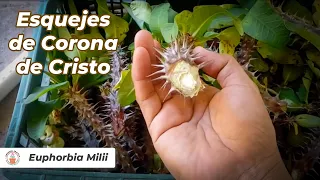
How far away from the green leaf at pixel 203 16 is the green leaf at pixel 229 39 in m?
0.05

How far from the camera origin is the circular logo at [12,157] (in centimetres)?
57

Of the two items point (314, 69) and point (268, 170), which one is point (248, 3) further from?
point (268, 170)

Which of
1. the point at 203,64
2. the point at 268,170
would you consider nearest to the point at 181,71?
the point at 203,64

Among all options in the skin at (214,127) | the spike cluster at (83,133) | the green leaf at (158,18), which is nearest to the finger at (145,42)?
the skin at (214,127)

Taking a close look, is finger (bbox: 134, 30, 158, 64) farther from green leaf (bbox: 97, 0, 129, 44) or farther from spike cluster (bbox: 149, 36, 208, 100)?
green leaf (bbox: 97, 0, 129, 44)

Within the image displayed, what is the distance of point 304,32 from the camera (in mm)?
630

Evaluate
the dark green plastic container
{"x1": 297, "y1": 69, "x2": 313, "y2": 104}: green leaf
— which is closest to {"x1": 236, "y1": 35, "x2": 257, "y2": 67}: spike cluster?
{"x1": 297, "y1": 69, "x2": 313, "y2": 104}: green leaf

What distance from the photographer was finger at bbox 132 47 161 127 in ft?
1.64

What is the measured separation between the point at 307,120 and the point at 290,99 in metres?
0.04

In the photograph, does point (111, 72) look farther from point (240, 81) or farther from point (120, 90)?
point (240, 81)

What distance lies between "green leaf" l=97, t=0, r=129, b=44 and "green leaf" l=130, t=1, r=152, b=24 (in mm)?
32

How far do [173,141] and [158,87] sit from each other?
0.07 meters

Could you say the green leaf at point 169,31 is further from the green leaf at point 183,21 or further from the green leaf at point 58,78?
the green leaf at point 58,78

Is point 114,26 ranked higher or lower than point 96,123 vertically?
higher
